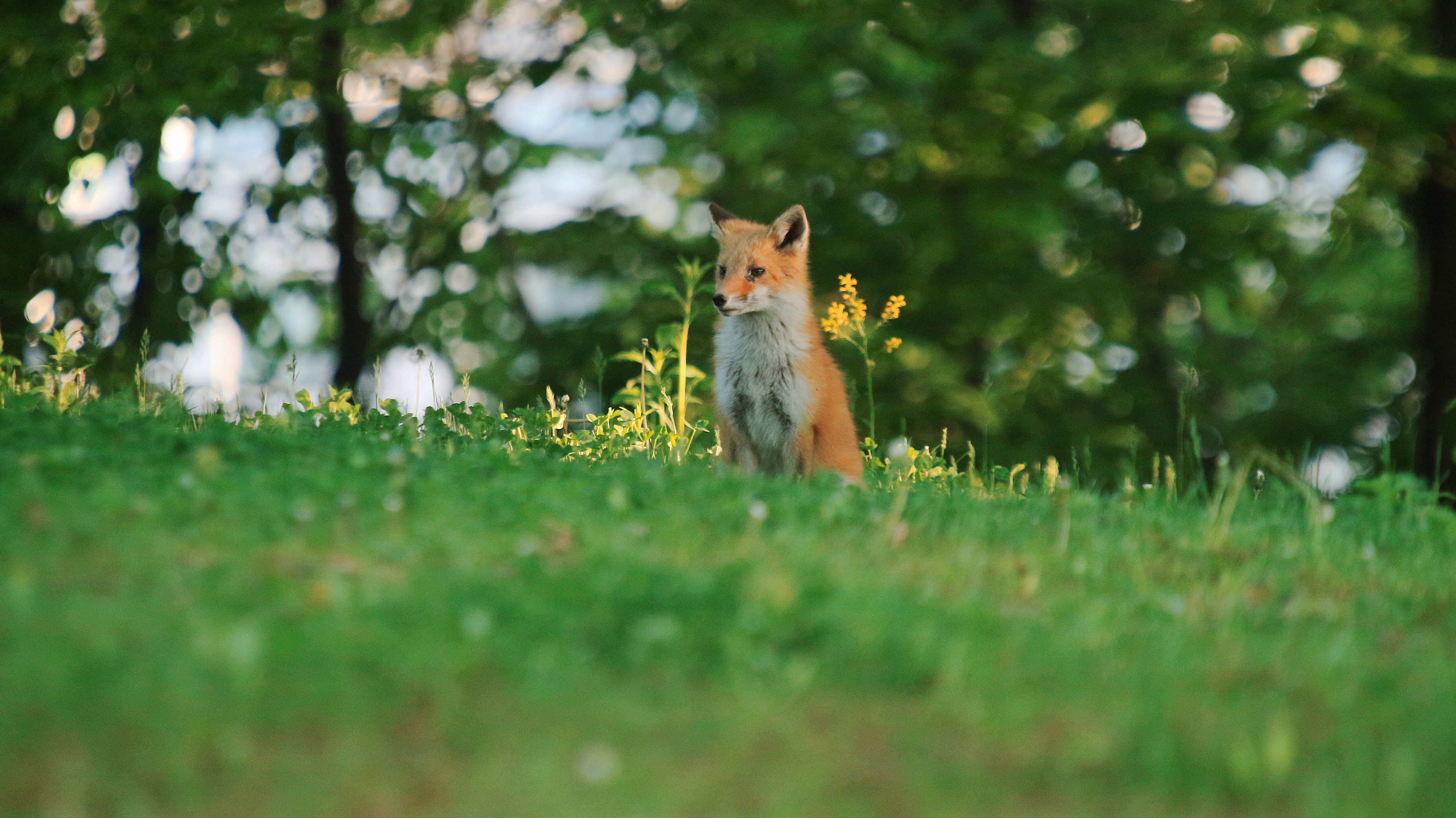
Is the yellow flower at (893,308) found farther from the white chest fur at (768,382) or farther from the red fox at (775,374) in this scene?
the white chest fur at (768,382)

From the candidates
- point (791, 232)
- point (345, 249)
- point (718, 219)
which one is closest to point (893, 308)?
point (791, 232)

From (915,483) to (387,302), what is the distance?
1070 centimetres

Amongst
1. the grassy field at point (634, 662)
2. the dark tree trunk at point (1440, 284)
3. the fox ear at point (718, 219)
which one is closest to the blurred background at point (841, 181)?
the dark tree trunk at point (1440, 284)

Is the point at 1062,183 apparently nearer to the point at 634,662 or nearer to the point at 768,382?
the point at 768,382

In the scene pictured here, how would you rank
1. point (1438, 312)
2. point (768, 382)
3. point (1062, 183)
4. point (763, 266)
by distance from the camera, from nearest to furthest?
1. point (768, 382)
2. point (763, 266)
3. point (1438, 312)
4. point (1062, 183)

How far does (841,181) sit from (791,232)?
221 inches

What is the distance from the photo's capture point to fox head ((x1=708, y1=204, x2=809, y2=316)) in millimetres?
7582

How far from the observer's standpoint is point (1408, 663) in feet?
13.4

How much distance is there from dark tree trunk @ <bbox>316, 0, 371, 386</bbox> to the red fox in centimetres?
877

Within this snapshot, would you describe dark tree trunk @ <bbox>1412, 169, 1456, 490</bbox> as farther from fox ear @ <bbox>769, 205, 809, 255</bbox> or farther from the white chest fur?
the white chest fur

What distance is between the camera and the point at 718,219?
8656 millimetres

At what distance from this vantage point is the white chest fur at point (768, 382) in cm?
742

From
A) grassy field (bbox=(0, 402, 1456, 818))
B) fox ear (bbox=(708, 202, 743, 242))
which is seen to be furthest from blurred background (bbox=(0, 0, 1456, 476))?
grassy field (bbox=(0, 402, 1456, 818))

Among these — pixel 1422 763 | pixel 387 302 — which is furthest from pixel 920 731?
pixel 387 302
